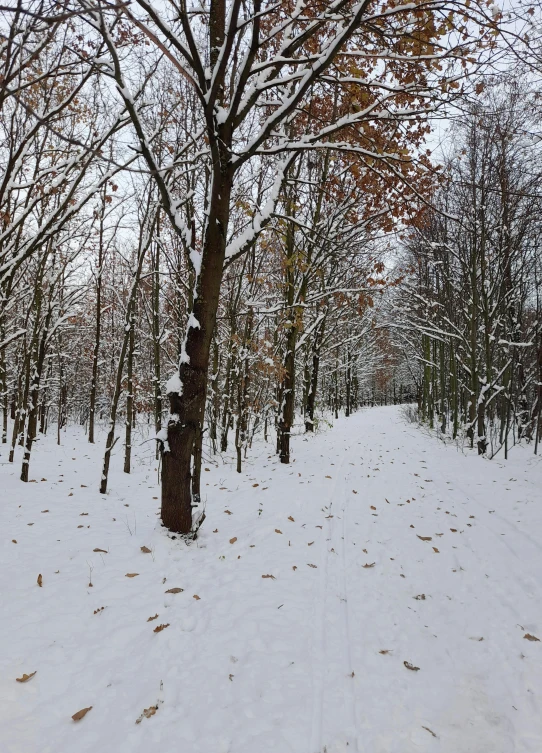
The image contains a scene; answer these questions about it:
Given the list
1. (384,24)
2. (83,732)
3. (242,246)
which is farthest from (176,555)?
(384,24)

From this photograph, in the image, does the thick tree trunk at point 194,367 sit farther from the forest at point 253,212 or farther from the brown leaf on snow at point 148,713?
the brown leaf on snow at point 148,713

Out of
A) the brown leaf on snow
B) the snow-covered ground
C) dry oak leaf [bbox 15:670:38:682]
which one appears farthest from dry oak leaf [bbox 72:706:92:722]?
dry oak leaf [bbox 15:670:38:682]

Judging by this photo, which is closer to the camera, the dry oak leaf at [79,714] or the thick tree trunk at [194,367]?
the dry oak leaf at [79,714]

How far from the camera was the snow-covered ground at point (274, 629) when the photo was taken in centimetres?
229

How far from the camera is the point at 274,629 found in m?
3.21

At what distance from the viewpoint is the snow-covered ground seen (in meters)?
2.29

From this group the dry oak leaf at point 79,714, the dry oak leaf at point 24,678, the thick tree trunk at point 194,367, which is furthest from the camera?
the thick tree trunk at point 194,367

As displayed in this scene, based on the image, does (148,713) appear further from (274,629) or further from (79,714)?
(274,629)

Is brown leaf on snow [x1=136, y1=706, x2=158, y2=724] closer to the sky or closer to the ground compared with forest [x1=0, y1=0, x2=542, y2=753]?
closer to the ground

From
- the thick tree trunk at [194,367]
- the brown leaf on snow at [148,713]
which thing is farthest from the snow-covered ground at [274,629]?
the thick tree trunk at [194,367]

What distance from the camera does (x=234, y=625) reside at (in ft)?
10.7

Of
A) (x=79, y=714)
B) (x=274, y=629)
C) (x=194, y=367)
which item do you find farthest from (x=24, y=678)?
(x=194, y=367)

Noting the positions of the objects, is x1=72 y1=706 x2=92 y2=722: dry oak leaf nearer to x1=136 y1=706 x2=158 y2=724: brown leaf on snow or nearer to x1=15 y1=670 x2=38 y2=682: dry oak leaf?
x1=136 y1=706 x2=158 y2=724: brown leaf on snow

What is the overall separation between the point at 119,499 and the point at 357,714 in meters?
5.71
